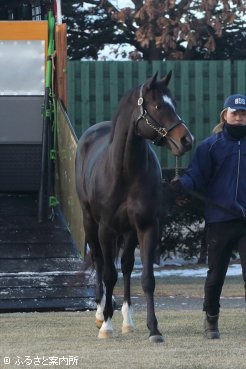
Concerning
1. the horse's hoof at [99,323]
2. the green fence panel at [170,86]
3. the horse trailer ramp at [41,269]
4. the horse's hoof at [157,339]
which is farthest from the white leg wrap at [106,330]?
the green fence panel at [170,86]

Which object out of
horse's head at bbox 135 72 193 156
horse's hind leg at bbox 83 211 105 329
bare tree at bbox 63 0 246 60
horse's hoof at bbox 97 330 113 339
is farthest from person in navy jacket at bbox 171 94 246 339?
bare tree at bbox 63 0 246 60

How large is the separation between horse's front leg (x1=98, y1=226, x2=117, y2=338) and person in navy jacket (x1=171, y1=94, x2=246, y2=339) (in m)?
0.91

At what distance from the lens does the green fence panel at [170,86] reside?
20.3 meters

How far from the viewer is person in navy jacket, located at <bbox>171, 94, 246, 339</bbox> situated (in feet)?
32.1

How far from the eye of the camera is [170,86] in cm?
2055

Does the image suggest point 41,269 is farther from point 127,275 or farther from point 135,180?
point 135,180

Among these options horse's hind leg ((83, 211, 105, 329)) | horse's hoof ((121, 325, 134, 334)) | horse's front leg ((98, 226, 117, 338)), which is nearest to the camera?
horse's front leg ((98, 226, 117, 338))

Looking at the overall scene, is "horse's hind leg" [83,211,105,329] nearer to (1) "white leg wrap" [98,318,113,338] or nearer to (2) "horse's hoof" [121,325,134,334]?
(2) "horse's hoof" [121,325,134,334]

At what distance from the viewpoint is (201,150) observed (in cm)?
986

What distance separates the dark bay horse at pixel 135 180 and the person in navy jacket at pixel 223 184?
1.33ft

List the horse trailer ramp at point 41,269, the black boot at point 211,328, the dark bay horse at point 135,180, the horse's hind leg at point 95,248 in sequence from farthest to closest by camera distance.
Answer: the horse trailer ramp at point 41,269 → the horse's hind leg at point 95,248 → the black boot at point 211,328 → the dark bay horse at point 135,180

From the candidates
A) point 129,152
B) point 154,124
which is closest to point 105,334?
point 129,152

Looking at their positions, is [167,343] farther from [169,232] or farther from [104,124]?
[169,232]

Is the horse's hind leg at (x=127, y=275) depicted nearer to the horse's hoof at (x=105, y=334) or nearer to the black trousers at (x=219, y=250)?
the horse's hoof at (x=105, y=334)
